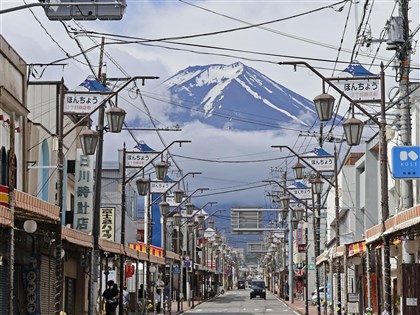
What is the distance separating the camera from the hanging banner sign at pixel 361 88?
24.4 metres

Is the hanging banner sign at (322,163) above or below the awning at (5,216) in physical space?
above

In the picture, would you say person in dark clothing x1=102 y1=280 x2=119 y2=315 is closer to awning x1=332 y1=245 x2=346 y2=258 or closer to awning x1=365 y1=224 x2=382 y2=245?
awning x1=332 y1=245 x2=346 y2=258

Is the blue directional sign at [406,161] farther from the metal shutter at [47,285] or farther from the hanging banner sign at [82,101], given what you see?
the metal shutter at [47,285]

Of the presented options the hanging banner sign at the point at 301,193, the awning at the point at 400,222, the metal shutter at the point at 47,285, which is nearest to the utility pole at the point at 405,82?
the awning at the point at 400,222

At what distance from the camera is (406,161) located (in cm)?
2458

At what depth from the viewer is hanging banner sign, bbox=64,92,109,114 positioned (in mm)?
27203

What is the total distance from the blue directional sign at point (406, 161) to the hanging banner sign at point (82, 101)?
28.9 feet

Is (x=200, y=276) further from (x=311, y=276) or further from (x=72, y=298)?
(x=72, y=298)

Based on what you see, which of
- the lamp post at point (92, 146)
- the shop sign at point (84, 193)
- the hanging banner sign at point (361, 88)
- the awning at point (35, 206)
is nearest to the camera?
the awning at point (35, 206)

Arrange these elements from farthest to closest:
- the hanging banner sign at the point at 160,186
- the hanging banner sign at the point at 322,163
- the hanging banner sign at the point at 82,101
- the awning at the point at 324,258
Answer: the hanging banner sign at the point at 160,186
the awning at the point at 324,258
the hanging banner sign at the point at 322,163
the hanging banner sign at the point at 82,101

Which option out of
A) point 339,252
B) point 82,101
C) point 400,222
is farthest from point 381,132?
point 339,252

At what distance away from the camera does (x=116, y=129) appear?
1065 inches

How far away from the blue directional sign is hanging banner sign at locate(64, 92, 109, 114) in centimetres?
881

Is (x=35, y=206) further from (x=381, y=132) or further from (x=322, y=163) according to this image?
(x=322, y=163)
